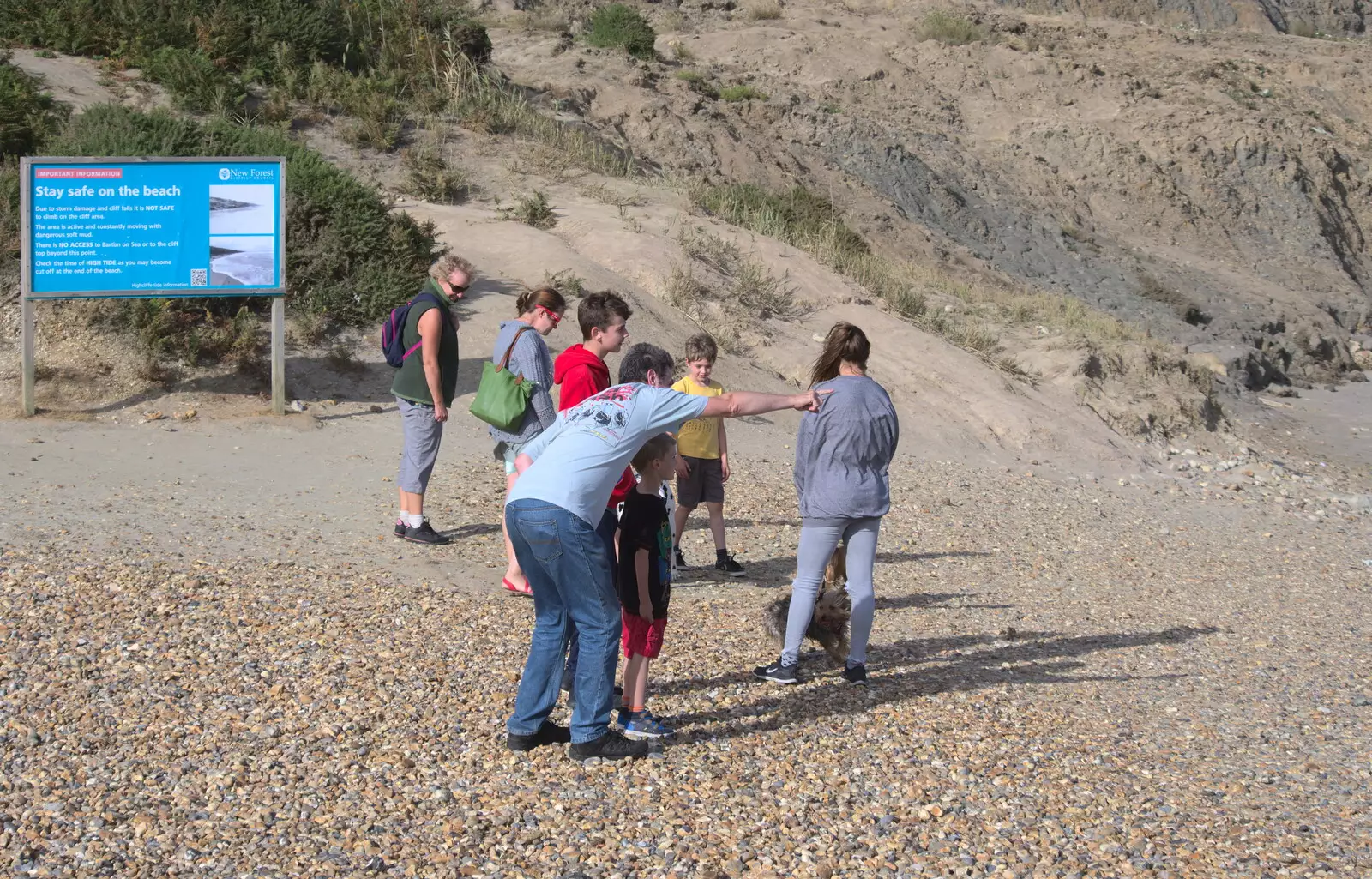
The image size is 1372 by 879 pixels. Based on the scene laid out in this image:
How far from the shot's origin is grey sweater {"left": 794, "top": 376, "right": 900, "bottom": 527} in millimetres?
5395

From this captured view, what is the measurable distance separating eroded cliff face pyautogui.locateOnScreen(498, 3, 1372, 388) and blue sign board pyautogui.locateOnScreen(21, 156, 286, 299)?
42.0 ft

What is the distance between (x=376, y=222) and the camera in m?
13.1

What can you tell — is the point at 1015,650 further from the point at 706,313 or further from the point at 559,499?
the point at 706,313

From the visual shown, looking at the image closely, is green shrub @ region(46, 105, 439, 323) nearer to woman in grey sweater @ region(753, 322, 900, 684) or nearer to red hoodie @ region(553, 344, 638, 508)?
red hoodie @ region(553, 344, 638, 508)

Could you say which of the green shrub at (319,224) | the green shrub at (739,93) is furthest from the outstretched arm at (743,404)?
the green shrub at (739,93)

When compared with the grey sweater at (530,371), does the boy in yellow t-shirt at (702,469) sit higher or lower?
lower

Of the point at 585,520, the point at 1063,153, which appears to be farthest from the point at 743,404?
the point at 1063,153

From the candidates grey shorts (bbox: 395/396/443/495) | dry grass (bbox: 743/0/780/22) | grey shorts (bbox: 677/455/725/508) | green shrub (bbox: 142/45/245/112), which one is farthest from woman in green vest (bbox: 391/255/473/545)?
dry grass (bbox: 743/0/780/22)

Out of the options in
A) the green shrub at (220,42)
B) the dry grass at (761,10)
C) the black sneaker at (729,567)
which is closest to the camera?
the black sneaker at (729,567)

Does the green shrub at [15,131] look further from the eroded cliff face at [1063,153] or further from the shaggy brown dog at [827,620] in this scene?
the eroded cliff face at [1063,153]

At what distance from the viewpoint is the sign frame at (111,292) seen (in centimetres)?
1002

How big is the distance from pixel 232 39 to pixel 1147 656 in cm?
1570

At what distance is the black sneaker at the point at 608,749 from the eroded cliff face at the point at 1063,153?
17410 mm

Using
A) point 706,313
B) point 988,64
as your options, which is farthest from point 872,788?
point 988,64
